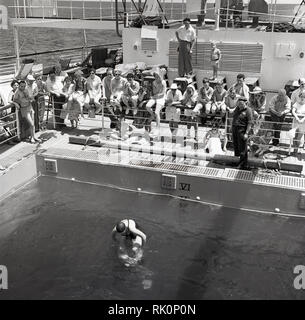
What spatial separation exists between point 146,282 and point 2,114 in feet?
21.7

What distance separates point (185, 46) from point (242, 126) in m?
4.48

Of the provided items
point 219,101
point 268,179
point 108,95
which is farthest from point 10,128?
point 268,179

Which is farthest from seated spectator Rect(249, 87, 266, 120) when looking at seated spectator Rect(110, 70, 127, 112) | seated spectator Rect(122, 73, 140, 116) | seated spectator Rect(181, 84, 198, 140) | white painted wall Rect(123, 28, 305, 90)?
seated spectator Rect(110, 70, 127, 112)

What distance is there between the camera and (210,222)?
8805mm

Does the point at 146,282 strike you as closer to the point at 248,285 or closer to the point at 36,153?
the point at 248,285

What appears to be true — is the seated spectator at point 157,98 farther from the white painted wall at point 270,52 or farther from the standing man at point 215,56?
the white painted wall at point 270,52

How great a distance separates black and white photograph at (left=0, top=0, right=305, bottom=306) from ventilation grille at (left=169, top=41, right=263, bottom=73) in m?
0.03

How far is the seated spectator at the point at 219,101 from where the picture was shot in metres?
10.7

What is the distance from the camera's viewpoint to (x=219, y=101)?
10.8m

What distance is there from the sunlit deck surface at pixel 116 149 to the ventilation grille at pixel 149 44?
359 centimetres

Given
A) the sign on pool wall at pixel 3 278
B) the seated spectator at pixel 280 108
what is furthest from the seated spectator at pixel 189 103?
the sign on pool wall at pixel 3 278

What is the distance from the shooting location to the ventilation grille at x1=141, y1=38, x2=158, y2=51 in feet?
46.8

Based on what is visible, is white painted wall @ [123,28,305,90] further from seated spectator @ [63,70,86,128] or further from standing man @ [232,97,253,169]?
standing man @ [232,97,253,169]

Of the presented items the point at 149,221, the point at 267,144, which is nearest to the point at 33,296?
the point at 149,221
